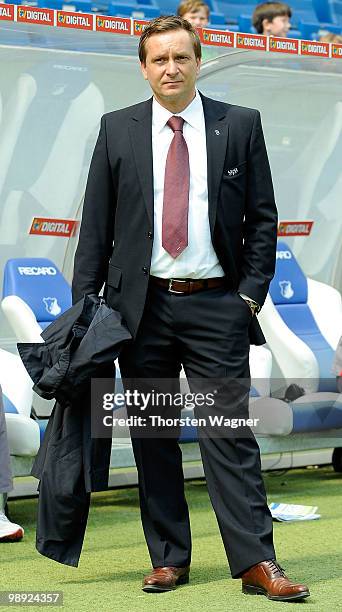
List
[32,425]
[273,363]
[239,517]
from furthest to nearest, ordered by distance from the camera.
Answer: [273,363]
[32,425]
[239,517]

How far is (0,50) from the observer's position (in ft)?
21.3

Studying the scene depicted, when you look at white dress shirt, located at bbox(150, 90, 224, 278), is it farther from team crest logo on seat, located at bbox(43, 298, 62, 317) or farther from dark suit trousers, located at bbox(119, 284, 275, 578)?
team crest logo on seat, located at bbox(43, 298, 62, 317)

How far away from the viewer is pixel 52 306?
20.2 feet

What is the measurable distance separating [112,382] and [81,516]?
45 centimetres

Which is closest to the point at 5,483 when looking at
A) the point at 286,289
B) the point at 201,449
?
the point at 201,449

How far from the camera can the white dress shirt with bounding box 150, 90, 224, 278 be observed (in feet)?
12.8

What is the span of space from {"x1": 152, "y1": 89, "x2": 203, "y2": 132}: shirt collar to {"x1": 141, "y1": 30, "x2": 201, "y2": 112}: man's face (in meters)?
0.06

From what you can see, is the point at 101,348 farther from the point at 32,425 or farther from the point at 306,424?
the point at 306,424

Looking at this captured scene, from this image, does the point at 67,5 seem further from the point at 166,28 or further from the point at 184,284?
the point at 184,284

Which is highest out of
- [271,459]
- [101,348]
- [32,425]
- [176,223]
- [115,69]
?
[115,69]

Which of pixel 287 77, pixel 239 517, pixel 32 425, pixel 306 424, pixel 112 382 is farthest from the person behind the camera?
pixel 287 77

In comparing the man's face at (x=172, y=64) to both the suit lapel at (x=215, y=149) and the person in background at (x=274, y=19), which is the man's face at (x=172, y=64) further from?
the person in background at (x=274, y=19)

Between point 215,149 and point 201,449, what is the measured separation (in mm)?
945

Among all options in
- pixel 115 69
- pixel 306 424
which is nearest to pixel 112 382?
pixel 306 424
